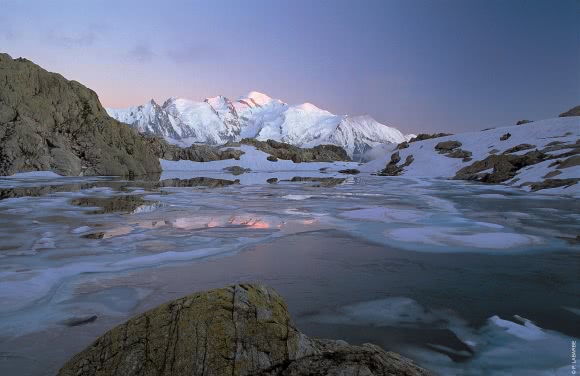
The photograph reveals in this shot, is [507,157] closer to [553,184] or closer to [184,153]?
[553,184]

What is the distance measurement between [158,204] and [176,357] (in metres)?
16.0

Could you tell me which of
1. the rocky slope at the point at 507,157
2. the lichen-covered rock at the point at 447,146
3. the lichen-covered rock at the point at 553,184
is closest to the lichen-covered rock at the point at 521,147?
the rocky slope at the point at 507,157

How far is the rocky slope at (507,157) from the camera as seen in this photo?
30156 mm

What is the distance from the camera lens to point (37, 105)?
48250 millimetres

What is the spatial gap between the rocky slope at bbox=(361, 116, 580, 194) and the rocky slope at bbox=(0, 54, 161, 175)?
149 feet

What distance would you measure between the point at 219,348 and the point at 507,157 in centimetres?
4858

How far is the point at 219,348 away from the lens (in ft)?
8.52

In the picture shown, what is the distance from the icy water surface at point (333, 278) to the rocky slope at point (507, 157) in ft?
64.6

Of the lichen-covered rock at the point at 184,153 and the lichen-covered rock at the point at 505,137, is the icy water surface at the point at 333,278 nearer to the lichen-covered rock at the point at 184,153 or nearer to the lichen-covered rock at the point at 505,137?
the lichen-covered rock at the point at 505,137

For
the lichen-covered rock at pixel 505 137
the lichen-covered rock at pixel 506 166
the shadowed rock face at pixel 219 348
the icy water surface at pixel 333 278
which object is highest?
the lichen-covered rock at pixel 505 137

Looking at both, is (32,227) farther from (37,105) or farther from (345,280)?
(37,105)

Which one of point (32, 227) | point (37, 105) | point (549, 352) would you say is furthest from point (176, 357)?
point (37, 105)

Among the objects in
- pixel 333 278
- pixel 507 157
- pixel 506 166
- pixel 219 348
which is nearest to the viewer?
pixel 219 348

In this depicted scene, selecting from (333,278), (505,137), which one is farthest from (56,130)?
(505,137)
